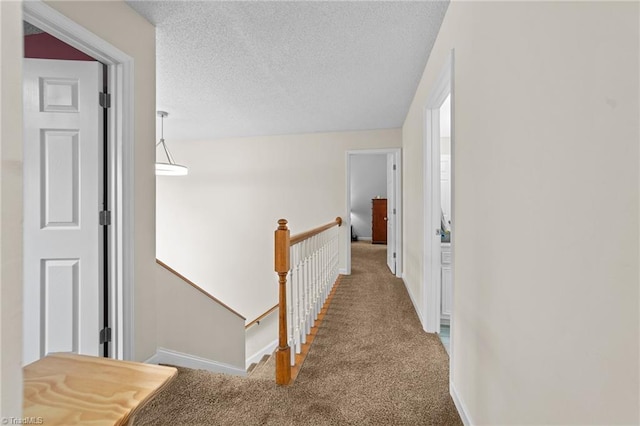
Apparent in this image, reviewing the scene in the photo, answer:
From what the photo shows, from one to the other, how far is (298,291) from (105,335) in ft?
3.93

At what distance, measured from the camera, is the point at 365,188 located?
8203 mm

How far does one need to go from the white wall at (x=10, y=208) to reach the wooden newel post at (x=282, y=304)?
53.0 inches

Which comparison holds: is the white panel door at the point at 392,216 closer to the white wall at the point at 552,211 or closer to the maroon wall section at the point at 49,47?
the white wall at the point at 552,211

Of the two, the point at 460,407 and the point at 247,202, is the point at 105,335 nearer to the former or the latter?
the point at 460,407

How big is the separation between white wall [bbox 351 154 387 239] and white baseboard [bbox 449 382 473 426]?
21.8 ft

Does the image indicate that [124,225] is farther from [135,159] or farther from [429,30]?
[429,30]

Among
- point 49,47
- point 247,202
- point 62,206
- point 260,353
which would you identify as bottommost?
point 260,353

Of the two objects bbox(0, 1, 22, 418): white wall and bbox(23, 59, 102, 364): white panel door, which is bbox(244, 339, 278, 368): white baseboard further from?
bbox(0, 1, 22, 418): white wall

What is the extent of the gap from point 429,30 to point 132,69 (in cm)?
192

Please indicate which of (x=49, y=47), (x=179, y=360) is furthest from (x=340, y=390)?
(x=49, y=47)

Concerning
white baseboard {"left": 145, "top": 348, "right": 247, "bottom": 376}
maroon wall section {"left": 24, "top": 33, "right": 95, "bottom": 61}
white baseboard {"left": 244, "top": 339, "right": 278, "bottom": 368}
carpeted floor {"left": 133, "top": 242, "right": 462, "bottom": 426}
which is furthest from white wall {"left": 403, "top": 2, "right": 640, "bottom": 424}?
white baseboard {"left": 244, "top": 339, "right": 278, "bottom": 368}

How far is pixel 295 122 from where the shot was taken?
395cm

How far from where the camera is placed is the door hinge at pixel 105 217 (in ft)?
5.40

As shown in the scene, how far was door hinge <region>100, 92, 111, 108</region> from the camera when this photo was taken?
5.35 feet
